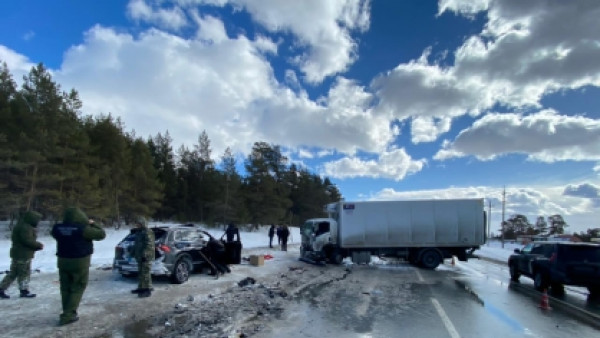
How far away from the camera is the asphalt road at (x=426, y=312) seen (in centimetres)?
704

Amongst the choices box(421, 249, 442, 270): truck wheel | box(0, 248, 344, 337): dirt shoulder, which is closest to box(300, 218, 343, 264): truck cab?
box(421, 249, 442, 270): truck wheel

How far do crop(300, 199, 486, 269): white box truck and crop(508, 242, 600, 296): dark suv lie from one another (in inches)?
242

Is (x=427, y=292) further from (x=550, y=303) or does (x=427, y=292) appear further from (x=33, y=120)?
(x=33, y=120)

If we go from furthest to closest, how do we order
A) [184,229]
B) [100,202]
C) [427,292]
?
[100,202]
[184,229]
[427,292]

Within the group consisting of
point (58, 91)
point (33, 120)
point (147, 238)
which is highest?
point (58, 91)

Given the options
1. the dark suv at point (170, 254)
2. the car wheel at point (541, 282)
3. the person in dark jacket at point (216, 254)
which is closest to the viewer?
the dark suv at point (170, 254)

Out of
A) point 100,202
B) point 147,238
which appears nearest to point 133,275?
point 147,238

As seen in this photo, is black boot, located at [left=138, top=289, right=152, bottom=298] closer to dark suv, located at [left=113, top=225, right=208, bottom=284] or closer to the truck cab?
dark suv, located at [left=113, top=225, right=208, bottom=284]

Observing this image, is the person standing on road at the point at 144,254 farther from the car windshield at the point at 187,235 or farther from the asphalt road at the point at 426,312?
the asphalt road at the point at 426,312

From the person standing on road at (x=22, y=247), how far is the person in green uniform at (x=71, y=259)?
83.0 inches

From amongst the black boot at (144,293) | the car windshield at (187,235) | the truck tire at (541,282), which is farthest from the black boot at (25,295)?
the truck tire at (541,282)

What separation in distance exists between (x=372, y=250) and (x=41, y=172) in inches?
850

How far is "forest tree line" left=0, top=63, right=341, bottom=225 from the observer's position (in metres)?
25.2

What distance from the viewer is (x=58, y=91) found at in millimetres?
27250
